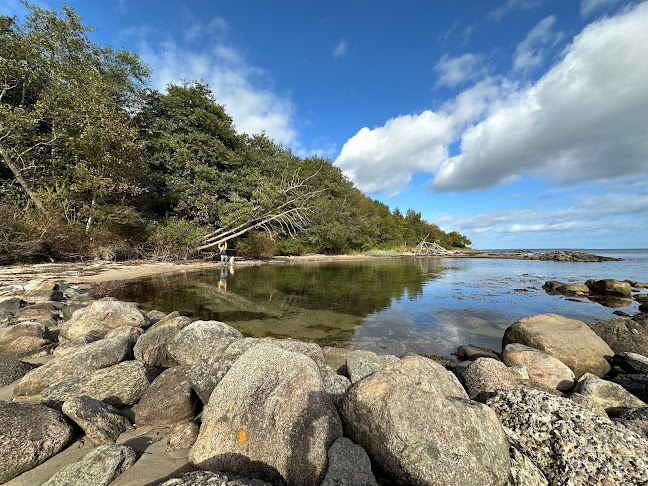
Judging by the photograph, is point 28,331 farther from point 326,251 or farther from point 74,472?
point 326,251

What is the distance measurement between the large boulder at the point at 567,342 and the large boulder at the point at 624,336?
793 mm

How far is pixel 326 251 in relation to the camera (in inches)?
1772

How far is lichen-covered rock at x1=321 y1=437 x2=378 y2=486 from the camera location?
201 centimetres

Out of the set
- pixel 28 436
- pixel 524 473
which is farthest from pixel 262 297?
pixel 524 473

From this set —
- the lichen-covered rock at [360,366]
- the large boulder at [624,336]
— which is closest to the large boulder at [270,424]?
the lichen-covered rock at [360,366]

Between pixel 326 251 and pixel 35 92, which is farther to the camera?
pixel 326 251

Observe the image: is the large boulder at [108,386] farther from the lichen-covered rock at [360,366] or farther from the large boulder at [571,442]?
the large boulder at [571,442]

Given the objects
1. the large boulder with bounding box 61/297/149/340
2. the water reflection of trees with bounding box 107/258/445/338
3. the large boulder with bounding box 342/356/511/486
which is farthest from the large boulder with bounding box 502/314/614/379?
the large boulder with bounding box 61/297/149/340

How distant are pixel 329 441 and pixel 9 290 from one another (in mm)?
12816

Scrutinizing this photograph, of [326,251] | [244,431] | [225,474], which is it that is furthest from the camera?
[326,251]

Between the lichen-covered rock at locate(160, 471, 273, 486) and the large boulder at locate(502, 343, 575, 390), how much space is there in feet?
17.0

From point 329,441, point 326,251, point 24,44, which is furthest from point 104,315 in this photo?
point 326,251

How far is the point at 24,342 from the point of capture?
5.11 metres

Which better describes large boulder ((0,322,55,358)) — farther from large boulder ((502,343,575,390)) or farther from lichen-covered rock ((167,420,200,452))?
large boulder ((502,343,575,390))
